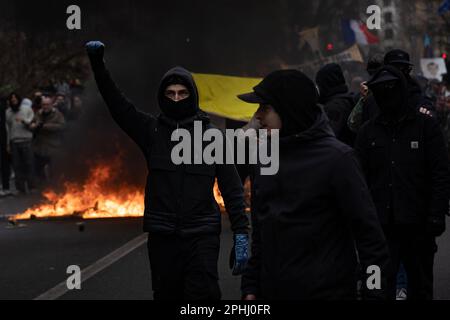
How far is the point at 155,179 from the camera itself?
17.7 ft

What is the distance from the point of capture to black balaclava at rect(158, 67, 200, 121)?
17.9 ft

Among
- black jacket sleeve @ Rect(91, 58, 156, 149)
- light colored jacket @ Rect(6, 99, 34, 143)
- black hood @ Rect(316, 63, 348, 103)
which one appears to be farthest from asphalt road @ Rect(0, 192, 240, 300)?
light colored jacket @ Rect(6, 99, 34, 143)

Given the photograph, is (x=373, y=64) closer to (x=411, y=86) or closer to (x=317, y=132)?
(x=411, y=86)

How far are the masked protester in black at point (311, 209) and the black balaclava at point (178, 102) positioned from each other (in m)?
1.56

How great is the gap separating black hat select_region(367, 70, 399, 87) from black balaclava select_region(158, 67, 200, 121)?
1.13m

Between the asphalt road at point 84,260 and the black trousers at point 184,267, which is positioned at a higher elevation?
the black trousers at point 184,267

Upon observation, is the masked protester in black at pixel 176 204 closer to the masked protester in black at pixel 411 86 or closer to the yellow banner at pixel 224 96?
the masked protester in black at pixel 411 86

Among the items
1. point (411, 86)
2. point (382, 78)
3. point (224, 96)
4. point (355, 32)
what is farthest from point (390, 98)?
point (355, 32)

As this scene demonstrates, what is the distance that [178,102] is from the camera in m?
5.44

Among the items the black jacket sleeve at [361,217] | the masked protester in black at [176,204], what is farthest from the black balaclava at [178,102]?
Answer: the black jacket sleeve at [361,217]

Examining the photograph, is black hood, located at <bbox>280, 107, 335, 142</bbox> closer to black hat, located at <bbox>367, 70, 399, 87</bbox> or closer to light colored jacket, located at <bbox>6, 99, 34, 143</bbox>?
black hat, located at <bbox>367, 70, 399, 87</bbox>

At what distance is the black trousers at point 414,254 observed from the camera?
19.9 ft
